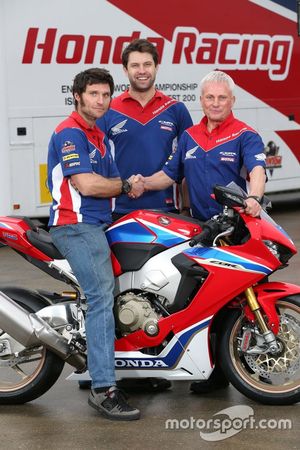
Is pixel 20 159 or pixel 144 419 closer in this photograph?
pixel 144 419

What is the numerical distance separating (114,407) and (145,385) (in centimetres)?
63

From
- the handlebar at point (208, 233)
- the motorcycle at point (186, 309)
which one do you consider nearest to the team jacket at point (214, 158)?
the motorcycle at point (186, 309)

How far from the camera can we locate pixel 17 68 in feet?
39.8

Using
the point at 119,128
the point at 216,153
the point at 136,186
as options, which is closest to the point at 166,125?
the point at 119,128

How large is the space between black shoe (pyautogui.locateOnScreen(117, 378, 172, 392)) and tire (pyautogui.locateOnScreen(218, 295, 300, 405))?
0.55m

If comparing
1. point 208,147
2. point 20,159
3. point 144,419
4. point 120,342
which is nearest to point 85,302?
point 120,342

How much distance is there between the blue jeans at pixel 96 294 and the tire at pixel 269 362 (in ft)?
2.01

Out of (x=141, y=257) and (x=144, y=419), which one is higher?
(x=141, y=257)

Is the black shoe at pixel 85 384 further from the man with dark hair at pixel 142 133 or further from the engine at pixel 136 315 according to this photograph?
the man with dark hair at pixel 142 133

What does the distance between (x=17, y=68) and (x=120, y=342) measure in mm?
6675

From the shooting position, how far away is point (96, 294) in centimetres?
579

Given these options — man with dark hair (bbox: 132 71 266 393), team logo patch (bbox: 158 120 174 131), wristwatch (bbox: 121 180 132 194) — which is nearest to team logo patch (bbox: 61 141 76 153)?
wristwatch (bbox: 121 180 132 194)

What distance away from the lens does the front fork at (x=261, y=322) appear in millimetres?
5848

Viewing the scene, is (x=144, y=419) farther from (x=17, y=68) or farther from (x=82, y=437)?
(x=17, y=68)
